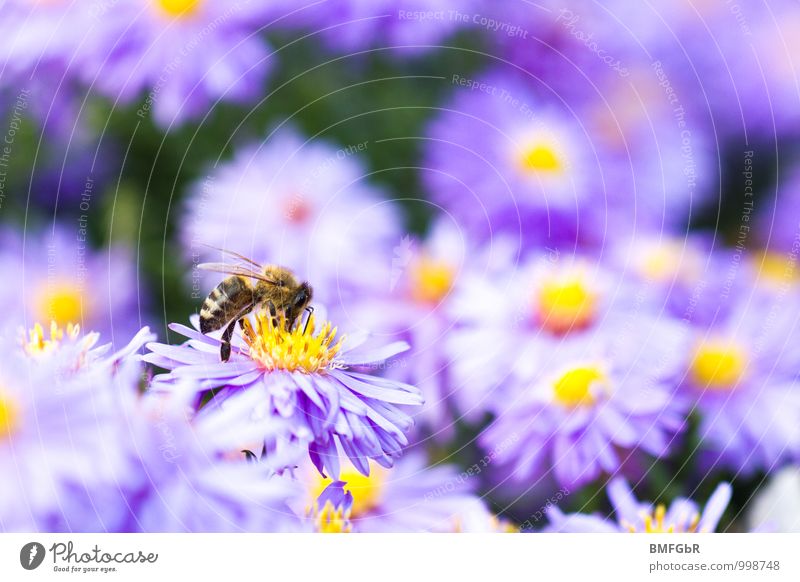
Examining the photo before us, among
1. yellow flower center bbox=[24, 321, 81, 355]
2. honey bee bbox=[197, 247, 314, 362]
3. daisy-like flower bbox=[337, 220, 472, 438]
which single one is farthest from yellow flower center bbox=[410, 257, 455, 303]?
yellow flower center bbox=[24, 321, 81, 355]

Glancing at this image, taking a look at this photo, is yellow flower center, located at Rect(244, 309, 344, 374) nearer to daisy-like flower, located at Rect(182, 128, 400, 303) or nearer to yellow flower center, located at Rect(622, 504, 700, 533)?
daisy-like flower, located at Rect(182, 128, 400, 303)

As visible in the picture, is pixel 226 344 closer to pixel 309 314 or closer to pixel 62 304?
pixel 309 314

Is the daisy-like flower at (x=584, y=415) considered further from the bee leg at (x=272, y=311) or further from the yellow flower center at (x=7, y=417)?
the yellow flower center at (x=7, y=417)

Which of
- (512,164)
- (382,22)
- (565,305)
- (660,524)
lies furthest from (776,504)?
(382,22)

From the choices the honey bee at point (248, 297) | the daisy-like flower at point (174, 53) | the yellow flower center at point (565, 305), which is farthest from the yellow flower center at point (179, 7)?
the yellow flower center at point (565, 305)

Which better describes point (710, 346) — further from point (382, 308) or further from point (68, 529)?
point (68, 529)

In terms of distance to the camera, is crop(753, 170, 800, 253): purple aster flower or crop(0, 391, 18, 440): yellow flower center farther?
crop(753, 170, 800, 253): purple aster flower

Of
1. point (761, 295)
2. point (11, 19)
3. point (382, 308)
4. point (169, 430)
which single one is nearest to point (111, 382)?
point (169, 430)
